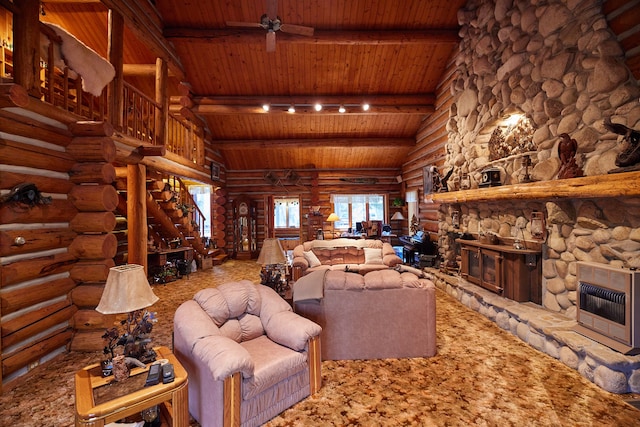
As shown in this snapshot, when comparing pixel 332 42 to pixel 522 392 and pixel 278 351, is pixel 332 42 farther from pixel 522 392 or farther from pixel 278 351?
pixel 522 392

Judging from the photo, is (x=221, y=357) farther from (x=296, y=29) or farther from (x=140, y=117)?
(x=140, y=117)

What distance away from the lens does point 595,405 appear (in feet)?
8.54

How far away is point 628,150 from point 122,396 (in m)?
4.73

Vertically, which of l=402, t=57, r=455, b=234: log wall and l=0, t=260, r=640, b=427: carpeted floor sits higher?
l=402, t=57, r=455, b=234: log wall

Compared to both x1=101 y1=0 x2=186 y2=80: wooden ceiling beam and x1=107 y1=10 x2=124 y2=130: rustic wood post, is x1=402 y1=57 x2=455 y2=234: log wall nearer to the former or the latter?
x1=101 y1=0 x2=186 y2=80: wooden ceiling beam

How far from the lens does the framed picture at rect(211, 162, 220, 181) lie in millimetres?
9594

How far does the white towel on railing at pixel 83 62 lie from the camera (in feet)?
12.1

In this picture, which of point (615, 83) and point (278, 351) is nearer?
point (278, 351)

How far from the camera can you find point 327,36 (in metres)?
6.46

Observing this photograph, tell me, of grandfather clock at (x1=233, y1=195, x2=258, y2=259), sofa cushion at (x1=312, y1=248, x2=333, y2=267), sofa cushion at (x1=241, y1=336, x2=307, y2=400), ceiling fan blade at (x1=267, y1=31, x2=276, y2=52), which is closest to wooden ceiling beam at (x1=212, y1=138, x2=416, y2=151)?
grandfather clock at (x1=233, y1=195, x2=258, y2=259)

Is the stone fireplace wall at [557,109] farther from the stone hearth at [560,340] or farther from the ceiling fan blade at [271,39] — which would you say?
the ceiling fan blade at [271,39]

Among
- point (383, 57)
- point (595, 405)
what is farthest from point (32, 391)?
point (383, 57)

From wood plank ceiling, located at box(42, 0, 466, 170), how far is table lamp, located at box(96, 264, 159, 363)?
16.0ft

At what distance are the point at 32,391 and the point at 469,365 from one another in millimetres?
4646
